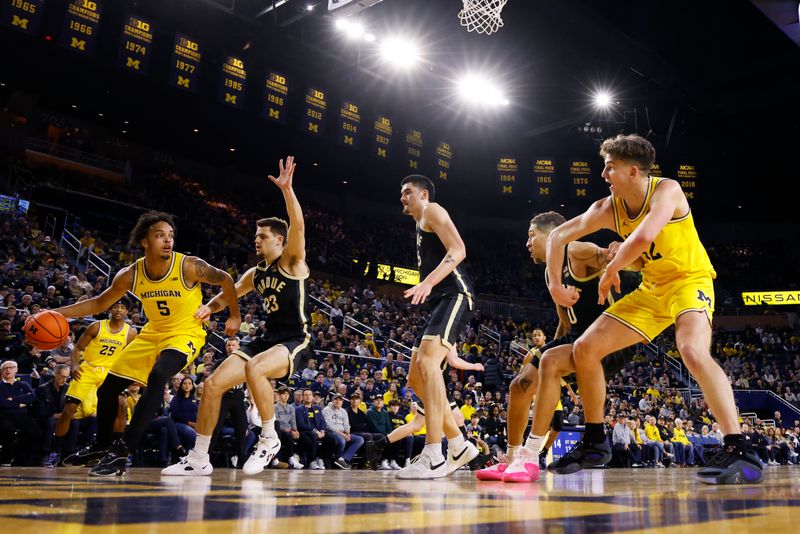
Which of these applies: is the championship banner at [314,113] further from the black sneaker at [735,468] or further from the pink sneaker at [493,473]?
the black sneaker at [735,468]

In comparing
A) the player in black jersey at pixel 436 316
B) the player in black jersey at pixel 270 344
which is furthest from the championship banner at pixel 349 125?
the player in black jersey at pixel 436 316

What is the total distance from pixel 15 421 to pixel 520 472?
5625mm

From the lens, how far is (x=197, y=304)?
172 inches

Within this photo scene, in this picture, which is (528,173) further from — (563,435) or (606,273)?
(606,273)

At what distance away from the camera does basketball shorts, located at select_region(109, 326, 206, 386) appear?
413 centimetres

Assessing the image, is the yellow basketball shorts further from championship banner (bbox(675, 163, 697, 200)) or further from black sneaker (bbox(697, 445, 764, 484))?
championship banner (bbox(675, 163, 697, 200))

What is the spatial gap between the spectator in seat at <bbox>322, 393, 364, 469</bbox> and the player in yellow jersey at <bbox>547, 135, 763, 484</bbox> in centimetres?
575

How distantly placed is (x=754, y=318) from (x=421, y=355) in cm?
2537

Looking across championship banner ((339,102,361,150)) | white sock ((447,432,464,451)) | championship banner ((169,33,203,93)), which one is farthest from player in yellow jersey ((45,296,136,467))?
championship banner ((339,102,361,150))

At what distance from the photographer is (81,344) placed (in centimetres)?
602

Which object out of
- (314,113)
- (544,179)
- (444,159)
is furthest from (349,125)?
(544,179)

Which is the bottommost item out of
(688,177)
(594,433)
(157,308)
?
(594,433)

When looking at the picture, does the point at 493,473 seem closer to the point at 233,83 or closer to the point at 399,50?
the point at 233,83

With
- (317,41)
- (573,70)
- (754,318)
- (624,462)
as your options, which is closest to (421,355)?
(624,462)
